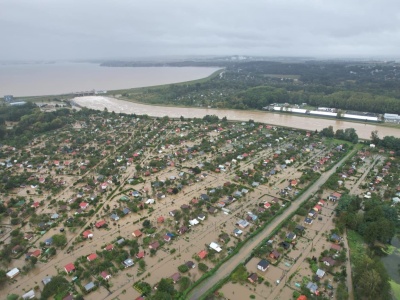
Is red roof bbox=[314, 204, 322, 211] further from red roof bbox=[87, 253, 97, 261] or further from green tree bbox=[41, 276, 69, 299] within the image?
green tree bbox=[41, 276, 69, 299]

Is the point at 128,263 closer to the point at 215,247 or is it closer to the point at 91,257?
the point at 91,257

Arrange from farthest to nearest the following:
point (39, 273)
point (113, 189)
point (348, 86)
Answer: point (348, 86), point (113, 189), point (39, 273)

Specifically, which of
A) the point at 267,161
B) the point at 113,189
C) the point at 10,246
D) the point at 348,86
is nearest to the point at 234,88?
the point at 348,86

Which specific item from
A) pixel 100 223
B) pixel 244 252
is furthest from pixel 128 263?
pixel 244 252

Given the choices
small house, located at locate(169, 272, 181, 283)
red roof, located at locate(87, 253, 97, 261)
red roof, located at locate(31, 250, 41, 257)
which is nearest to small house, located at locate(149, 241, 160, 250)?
small house, located at locate(169, 272, 181, 283)

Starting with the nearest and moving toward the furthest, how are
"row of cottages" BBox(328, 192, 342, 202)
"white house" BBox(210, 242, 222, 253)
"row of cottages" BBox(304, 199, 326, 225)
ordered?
"white house" BBox(210, 242, 222, 253)
"row of cottages" BBox(304, 199, 326, 225)
"row of cottages" BBox(328, 192, 342, 202)

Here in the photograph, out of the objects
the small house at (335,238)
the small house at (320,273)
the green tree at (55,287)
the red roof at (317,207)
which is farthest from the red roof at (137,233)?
the red roof at (317,207)

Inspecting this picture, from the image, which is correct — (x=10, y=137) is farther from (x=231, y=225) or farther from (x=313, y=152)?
(x=313, y=152)

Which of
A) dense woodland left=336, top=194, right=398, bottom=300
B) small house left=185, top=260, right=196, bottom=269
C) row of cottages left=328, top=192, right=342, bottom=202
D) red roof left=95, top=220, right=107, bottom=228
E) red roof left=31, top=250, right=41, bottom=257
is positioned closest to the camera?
dense woodland left=336, top=194, right=398, bottom=300

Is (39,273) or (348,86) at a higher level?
(348,86)
